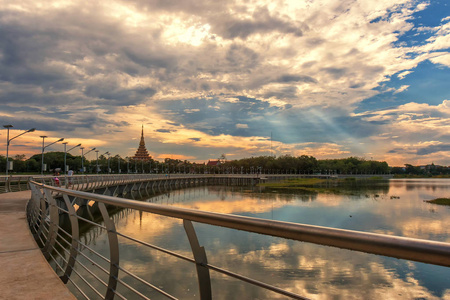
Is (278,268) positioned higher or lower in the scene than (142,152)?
lower

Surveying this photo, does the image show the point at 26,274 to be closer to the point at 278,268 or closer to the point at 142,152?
the point at 278,268

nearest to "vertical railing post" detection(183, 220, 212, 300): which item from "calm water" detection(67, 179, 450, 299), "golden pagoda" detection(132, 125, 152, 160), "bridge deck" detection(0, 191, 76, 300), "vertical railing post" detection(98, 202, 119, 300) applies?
"vertical railing post" detection(98, 202, 119, 300)

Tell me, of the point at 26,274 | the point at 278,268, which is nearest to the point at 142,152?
the point at 278,268

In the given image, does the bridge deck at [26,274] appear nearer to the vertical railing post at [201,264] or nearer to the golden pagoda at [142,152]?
the vertical railing post at [201,264]

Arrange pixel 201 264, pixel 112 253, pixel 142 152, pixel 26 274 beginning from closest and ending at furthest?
pixel 201 264 < pixel 112 253 < pixel 26 274 < pixel 142 152

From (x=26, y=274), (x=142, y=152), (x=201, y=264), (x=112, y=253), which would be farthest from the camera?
(x=142, y=152)

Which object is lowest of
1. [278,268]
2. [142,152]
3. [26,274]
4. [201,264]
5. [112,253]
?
[278,268]

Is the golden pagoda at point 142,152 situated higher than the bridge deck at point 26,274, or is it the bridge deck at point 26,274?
the golden pagoda at point 142,152

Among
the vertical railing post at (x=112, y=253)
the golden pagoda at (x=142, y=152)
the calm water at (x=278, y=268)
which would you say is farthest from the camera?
the golden pagoda at (x=142, y=152)

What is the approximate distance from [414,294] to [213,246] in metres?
8.33

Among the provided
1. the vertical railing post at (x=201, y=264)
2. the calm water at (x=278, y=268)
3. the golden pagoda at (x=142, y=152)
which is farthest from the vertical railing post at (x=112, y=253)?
the golden pagoda at (x=142, y=152)

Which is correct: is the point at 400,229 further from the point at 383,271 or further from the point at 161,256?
the point at 161,256

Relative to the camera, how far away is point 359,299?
30.8 feet

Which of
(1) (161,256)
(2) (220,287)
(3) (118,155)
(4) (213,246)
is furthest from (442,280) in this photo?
(3) (118,155)
